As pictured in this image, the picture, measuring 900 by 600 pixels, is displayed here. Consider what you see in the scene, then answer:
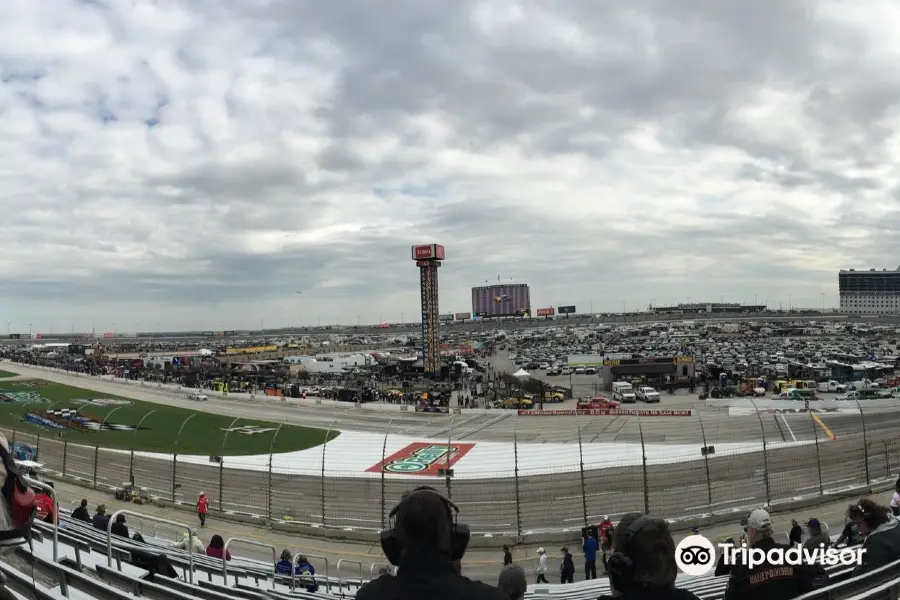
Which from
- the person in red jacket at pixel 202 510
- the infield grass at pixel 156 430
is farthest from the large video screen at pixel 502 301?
the person in red jacket at pixel 202 510

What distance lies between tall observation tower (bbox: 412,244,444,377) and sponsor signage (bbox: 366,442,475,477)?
37449 mm

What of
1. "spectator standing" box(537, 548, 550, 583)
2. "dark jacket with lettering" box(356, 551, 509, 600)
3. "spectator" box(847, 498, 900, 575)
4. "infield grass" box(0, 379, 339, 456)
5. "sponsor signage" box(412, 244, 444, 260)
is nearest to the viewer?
"dark jacket with lettering" box(356, 551, 509, 600)

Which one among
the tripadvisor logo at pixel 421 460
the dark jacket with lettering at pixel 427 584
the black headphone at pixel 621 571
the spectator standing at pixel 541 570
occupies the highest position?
the dark jacket with lettering at pixel 427 584

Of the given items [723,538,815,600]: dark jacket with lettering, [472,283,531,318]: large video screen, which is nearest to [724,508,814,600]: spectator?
[723,538,815,600]: dark jacket with lettering

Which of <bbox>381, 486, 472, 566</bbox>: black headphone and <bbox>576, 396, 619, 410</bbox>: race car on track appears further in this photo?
<bbox>576, 396, 619, 410</bbox>: race car on track

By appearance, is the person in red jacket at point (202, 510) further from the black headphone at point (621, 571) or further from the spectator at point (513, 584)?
the black headphone at point (621, 571)

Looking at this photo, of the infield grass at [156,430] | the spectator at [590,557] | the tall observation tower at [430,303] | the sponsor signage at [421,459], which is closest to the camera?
the spectator at [590,557]

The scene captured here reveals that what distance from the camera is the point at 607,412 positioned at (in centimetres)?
3956

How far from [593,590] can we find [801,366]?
62.4 meters

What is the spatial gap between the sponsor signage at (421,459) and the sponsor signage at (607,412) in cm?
1068

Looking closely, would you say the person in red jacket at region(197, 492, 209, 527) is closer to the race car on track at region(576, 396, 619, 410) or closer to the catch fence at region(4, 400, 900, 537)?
the catch fence at region(4, 400, 900, 537)

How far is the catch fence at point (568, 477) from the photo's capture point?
61.7ft

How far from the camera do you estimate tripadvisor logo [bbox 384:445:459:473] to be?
27.4 m

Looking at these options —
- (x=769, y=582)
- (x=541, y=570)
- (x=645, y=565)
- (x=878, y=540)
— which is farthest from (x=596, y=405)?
(x=645, y=565)
